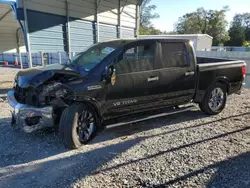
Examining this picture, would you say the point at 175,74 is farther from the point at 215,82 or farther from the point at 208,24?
the point at 208,24

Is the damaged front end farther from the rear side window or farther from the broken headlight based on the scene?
the rear side window

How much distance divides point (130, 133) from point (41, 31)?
6675 mm

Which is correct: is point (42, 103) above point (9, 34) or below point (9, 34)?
below

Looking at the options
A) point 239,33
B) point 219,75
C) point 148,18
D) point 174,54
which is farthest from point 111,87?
point 239,33

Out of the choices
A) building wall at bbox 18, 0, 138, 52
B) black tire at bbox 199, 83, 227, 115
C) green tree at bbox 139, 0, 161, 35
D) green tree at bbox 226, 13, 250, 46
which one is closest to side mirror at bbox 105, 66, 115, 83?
black tire at bbox 199, 83, 227, 115

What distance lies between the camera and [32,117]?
3.63m

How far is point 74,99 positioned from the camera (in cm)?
365

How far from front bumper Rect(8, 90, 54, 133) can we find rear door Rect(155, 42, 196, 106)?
2.25 metres

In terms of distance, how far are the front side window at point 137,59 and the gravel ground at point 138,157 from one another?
4.31ft

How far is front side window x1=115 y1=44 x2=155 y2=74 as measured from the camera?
13.5ft

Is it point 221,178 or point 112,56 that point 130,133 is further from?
point 221,178

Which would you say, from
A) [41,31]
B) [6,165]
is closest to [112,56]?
[6,165]

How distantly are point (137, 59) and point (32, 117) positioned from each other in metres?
2.19

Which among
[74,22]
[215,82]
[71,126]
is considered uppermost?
[74,22]
